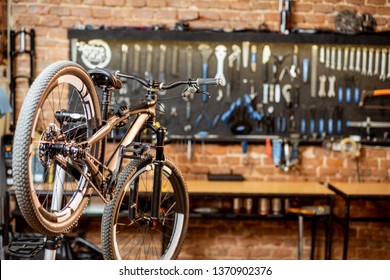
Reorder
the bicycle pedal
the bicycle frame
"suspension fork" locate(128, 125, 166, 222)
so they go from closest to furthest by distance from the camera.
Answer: the bicycle frame
the bicycle pedal
"suspension fork" locate(128, 125, 166, 222)

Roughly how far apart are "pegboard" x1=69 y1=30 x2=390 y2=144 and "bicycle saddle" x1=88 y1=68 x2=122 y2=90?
1508 millimetres

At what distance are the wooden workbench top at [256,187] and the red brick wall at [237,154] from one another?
12cm

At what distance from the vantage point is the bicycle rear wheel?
57.8 inches

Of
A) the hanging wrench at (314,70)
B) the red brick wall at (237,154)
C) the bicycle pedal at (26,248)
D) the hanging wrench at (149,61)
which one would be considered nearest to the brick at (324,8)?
the red brick wall at (237,154)

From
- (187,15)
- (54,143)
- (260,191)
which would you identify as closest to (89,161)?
(54,143)

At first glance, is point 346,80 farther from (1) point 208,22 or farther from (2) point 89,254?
(2) point 89,254

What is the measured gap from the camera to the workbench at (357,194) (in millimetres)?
3203

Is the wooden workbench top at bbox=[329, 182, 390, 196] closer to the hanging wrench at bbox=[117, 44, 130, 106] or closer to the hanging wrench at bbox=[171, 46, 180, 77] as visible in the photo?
the hanging wrench at bbox=[171, 46, 180, 77]

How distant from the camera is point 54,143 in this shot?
1.59 meters

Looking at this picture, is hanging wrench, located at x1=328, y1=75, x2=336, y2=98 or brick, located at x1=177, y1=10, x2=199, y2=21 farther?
hanging wrench, located at x1=328, y1=75, x2=336, y2=98

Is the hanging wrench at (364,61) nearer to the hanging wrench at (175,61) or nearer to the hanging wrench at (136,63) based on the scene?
the hanging wrench at (175,61)

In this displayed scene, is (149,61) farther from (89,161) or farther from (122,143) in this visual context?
(89,161)

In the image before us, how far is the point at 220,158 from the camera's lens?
3682 mm

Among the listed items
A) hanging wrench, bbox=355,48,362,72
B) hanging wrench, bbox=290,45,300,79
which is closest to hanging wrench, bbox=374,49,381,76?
hanging wrench, bbox=355,48,362,72
